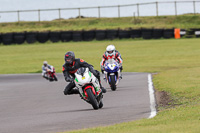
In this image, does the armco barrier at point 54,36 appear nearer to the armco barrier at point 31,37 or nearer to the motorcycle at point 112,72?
the armco barrier at point 31,37

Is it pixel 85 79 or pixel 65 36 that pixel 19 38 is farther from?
pixel 85 79

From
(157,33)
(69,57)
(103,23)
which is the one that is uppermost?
(103,23)

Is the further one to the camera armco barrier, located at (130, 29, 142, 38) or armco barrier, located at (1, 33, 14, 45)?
armco barrier, located at (1, 33, 14, 45)

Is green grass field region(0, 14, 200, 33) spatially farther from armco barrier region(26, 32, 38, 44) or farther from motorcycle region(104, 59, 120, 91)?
motorcycle region(104, 59, 120, 91)

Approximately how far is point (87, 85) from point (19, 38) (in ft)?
133

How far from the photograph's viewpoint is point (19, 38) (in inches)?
2037

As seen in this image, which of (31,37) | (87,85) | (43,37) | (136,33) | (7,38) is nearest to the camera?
(87,85)

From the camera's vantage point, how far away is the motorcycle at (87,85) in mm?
11820

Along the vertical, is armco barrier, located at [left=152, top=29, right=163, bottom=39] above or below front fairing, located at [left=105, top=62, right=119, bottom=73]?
above

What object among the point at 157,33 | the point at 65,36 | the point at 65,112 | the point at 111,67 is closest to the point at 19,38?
the point at 65,36

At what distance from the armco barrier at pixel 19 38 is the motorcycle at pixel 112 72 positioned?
34485 millimetres

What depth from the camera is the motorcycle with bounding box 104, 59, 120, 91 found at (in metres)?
17.6

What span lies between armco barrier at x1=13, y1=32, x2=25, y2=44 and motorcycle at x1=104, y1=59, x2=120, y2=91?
3449 centimetres

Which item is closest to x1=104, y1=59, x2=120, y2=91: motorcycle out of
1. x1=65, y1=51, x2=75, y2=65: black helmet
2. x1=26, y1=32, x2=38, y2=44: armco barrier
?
x1=65, y1=51, x2=75, y2=65: black helmet
